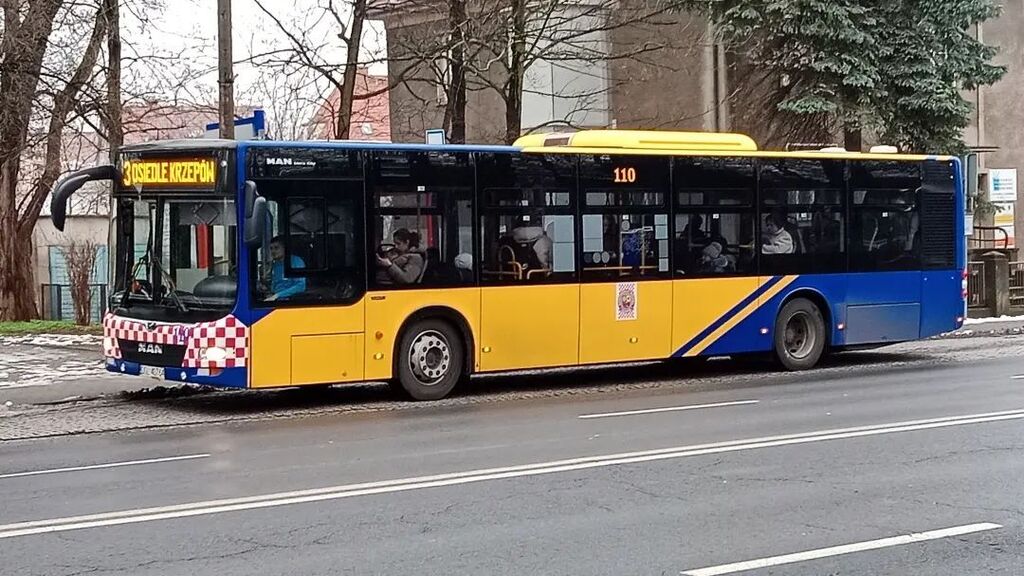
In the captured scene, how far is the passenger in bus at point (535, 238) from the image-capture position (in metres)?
16.2

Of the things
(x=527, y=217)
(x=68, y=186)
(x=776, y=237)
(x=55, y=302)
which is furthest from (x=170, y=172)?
(x=55, y=302)

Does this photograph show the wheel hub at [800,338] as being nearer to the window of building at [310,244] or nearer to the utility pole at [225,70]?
the window of building at [310,244]

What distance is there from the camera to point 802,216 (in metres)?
18.5

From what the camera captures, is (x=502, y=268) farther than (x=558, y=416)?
Yes

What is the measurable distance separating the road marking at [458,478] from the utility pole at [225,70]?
8.19m

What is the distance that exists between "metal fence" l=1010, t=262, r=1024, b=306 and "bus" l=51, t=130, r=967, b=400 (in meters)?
11.4

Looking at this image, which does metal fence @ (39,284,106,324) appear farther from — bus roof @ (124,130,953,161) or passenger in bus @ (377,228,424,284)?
passenger in bus @ (377,228,424,284)

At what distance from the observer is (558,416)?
13.8m

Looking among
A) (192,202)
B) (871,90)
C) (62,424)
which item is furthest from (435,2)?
(62,424)

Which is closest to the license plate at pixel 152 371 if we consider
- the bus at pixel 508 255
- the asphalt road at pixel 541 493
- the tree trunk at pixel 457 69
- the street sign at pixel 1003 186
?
the bus at pixel 508 255

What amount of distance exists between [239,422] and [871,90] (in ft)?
57.4

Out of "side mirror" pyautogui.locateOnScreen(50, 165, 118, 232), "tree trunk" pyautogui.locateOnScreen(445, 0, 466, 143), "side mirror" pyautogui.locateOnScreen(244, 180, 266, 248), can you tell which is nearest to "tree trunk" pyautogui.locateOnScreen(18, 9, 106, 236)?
"tree trunk" pyautogui.locateOnScreen(445, 0, 466, 143)

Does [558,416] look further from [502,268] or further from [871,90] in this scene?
[871,90]

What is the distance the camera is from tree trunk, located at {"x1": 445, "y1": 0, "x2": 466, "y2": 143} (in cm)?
2472
